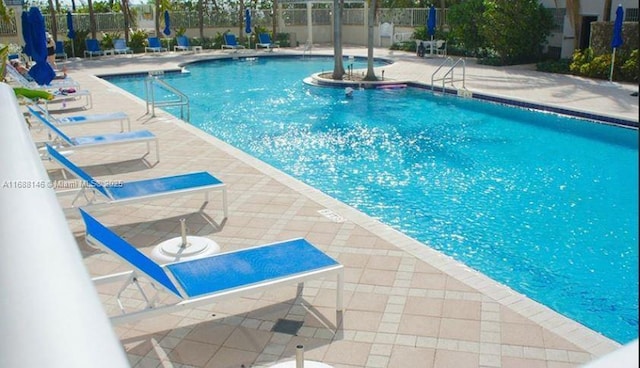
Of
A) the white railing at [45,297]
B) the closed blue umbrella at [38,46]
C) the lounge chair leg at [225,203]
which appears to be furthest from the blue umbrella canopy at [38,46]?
the white railing at [45,297]

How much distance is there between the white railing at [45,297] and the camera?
3.18 ft

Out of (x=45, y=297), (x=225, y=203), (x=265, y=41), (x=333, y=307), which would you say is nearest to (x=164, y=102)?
(x=225, y=203)

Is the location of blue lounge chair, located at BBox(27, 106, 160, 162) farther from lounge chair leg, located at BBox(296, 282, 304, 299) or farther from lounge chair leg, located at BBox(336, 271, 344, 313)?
lounge chair leg, located at BBox(336, 271, 344, 313)

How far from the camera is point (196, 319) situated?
15.1ft

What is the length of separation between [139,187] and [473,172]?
5.56 meters

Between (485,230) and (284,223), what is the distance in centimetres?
254

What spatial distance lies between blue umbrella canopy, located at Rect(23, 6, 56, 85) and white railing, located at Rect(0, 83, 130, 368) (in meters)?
8.77

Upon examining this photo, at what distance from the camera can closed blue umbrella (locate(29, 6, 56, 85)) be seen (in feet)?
31.2

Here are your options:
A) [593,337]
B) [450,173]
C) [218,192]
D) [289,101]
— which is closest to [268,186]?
[218,192]

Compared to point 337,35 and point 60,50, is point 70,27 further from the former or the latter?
point 337,35

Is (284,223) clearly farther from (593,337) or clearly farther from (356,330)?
(593,337)

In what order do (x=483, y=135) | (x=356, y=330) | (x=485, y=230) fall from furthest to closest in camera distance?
(x=483, y=135) → (x=485, y=230) → (x=356, y=330)

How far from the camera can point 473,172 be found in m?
9.88

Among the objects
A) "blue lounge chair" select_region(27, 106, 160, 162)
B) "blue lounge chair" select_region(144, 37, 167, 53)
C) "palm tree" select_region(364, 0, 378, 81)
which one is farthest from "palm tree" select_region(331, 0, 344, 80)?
"blue lounge chair" select_region(144, 37, 167, 53)
